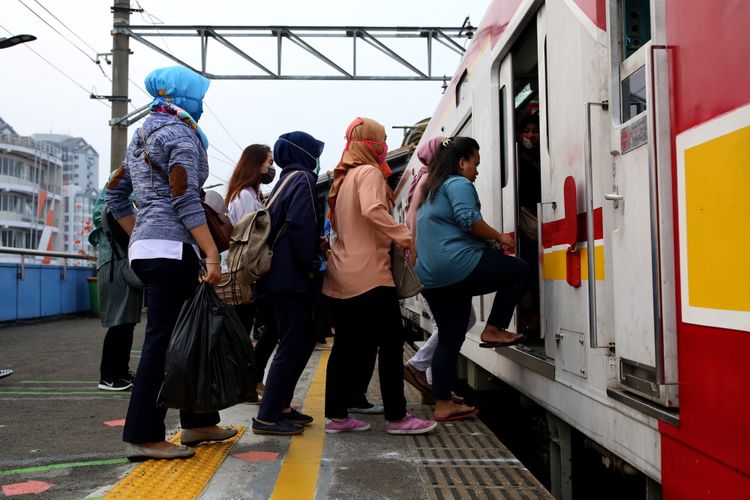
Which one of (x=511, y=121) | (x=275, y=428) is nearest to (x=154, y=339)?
(x=275, y=428)

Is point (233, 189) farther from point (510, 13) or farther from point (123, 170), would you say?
point (510, 13)

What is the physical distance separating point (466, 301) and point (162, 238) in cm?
172

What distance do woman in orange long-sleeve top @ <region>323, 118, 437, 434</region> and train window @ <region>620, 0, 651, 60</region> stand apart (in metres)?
1.52

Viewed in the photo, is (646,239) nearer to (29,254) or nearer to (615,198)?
(615,198)

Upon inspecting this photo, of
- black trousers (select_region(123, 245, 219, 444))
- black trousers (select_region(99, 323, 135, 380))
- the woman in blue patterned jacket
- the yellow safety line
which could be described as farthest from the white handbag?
black trousers (select_region(99, 323, 135, 380))

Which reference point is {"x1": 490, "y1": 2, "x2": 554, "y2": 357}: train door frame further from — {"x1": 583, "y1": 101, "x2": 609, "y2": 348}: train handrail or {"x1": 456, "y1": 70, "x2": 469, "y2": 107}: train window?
{"x1": 456, "y1": 70, "x2": 469, "y2": 107}: train window

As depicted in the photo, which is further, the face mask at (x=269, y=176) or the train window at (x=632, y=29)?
the face mask at (x=269, y=176)

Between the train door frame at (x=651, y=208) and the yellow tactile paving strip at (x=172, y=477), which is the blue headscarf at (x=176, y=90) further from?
the train door frame at (x=651, y=208)

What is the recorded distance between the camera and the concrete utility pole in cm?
1256

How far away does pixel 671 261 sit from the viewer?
79.9 inches

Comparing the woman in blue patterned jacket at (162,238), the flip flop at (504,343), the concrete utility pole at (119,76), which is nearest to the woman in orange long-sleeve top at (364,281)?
the flip flop at (504,343)

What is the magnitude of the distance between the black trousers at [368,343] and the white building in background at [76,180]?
3798 inches

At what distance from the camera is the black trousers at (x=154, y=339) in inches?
127

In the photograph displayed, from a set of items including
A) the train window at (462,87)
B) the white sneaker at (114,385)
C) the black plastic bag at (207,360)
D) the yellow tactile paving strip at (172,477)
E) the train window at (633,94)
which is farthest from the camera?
the white sneaker at (114,385)
